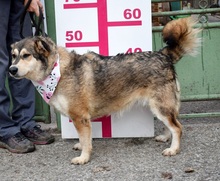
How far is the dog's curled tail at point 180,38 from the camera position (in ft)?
15.5

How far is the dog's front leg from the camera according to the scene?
450 cm

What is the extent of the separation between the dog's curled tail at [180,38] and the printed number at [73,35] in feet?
3.23

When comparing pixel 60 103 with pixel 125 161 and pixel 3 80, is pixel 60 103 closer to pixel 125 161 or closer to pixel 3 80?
pixel 3 80

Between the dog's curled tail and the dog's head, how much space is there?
131cm

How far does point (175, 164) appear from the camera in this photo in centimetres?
438

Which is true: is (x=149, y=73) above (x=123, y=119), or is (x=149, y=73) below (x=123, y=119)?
above

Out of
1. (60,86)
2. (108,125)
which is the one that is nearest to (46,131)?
(108,125)

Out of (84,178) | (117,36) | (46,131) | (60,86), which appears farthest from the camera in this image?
(46,131)

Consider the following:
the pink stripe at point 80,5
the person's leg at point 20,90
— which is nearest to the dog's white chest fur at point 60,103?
the person's leg at point 20,90

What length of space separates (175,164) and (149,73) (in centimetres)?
100

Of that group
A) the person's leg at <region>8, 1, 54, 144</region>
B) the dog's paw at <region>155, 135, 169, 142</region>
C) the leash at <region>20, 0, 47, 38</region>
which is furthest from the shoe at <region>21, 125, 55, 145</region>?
the dog's paw at <region>155, 135, 169, 142</region>

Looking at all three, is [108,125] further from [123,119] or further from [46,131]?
[46,131]

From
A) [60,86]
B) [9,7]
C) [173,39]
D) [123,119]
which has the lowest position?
[123,119]

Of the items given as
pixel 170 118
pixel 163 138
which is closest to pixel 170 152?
pixel 170 118
